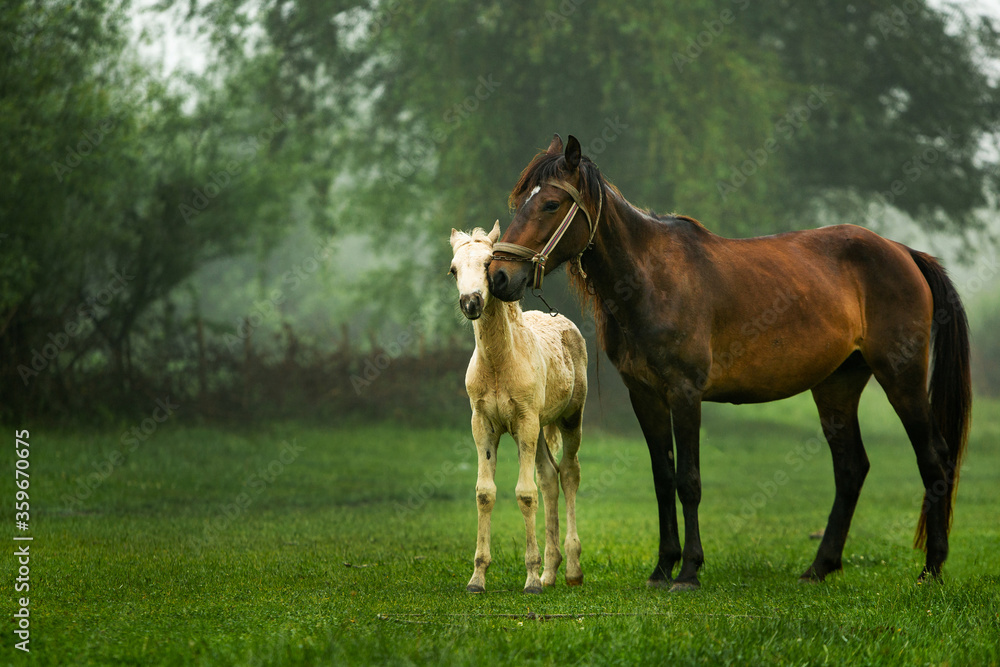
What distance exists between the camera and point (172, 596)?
595 centimetres

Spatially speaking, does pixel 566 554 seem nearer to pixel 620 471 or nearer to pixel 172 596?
pixel 172 596

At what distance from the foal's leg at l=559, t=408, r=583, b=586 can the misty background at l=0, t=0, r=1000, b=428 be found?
8.62 metres

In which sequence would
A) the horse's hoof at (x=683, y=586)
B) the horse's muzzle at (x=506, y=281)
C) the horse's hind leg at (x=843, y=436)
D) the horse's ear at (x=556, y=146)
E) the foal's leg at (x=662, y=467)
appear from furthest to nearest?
1. the horse's hind leg at (x=843, y=436)
2. the foal's leg at (x=662, y=467)
3. the horse's ear at (x=556, y=146)
4. the horse's hoof at (x=683, y=586)
5. the horse's muzzle at (x=506, y=281)

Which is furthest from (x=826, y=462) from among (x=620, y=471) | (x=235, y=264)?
(x=235, y=264)

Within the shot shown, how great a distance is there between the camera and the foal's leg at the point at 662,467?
6.61 meters

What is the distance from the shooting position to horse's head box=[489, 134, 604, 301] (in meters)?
5.77

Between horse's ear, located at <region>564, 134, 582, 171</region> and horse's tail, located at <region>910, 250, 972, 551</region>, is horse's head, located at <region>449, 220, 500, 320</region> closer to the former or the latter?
horse's ear, located at <region>564, 134, 582, 171</region>

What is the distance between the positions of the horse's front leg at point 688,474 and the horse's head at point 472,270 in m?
1.64

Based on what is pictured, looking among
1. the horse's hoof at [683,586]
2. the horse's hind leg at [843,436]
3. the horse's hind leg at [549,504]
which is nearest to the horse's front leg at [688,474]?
the horse's hoof at [683,586]

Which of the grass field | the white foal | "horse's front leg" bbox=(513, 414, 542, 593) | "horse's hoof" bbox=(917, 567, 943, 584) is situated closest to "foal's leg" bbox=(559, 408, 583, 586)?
the white foal

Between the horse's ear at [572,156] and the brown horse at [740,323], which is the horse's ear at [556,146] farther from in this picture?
the horse's ear at [572,156]

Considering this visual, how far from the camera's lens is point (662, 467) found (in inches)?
261

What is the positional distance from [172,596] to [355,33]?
20485mm

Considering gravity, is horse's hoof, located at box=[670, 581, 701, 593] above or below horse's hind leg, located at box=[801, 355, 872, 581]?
below
